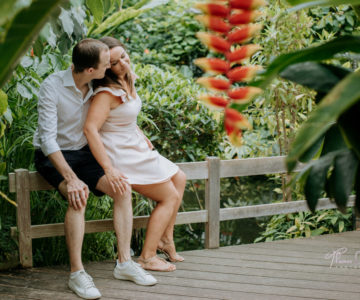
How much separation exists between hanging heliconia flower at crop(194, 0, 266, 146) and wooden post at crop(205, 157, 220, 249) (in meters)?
2.63

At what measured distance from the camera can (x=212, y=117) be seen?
13.7ft

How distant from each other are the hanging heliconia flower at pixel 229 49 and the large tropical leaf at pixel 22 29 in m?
0.25

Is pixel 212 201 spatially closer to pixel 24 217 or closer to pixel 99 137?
pixel 99 137

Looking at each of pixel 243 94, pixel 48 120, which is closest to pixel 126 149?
pixel 48 120

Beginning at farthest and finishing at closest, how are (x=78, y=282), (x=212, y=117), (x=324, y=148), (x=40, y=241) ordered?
(x=212, y=117)
(x=40, y=241)
(x=78, y=282)
(x=324, y=148)

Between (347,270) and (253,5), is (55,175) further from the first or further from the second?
(253,5)

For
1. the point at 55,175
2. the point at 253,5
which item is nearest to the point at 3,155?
the point at 55,175

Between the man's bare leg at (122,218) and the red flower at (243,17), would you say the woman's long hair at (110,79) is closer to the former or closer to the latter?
the man's bare leg at (122,218)

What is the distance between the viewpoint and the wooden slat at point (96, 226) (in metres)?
3.08

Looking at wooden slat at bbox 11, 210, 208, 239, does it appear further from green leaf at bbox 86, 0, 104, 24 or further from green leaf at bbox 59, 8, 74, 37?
green leaf at bbox 86, 0, 104, 24

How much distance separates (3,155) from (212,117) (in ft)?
5.44

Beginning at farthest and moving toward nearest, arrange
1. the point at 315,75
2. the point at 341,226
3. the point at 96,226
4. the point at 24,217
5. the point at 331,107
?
the point at 341,226 → the point at 96,226 → the point at 24,217 → the point at 315,75 → the point at 331,107

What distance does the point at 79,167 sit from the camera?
292 centimetres

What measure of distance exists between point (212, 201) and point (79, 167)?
1024 mm
